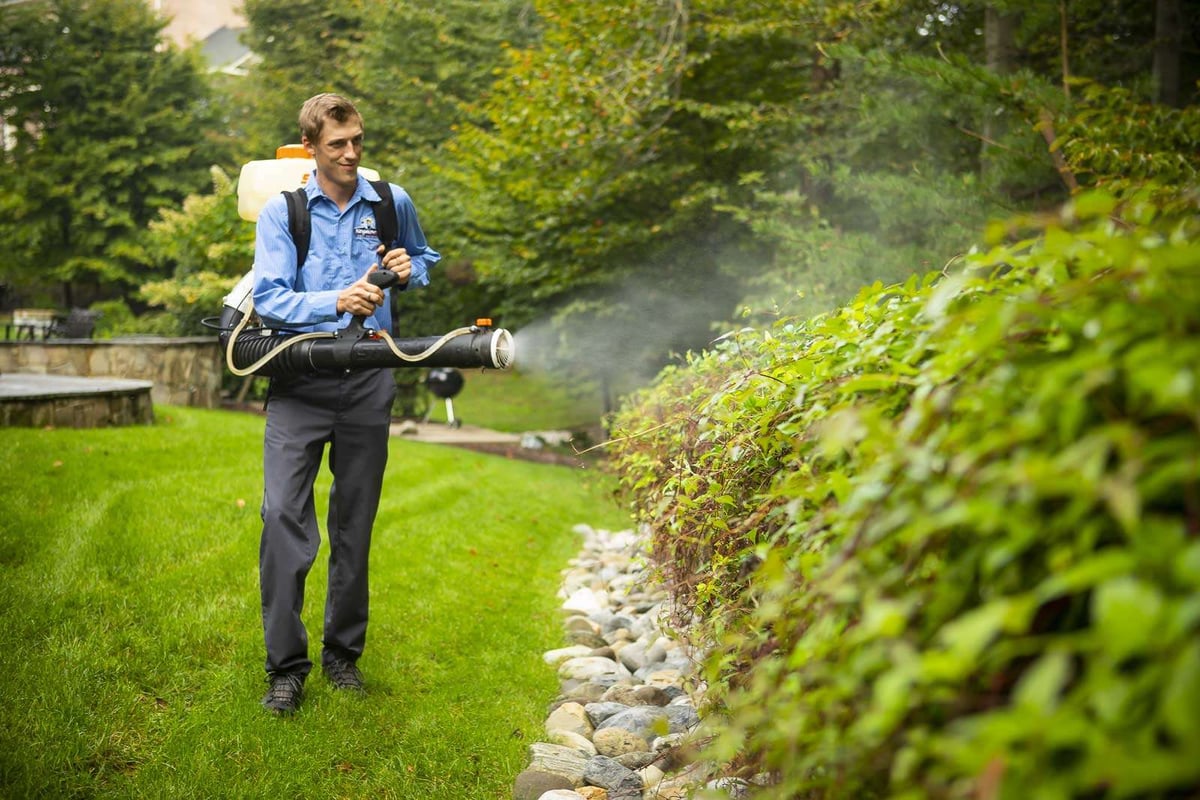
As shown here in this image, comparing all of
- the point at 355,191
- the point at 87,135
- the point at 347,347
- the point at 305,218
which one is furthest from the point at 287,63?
the point at 347,347

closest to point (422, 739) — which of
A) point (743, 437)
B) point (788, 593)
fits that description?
point (743, 437)

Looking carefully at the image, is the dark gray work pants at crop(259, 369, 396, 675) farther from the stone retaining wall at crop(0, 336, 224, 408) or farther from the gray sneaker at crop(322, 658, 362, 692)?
the stone retaining wall at crop(0, 336, 224, 408)

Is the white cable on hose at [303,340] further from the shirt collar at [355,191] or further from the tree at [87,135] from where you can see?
the tree at [87,135]

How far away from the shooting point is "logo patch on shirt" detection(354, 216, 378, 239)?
3.60 metres

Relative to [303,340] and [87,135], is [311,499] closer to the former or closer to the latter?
[303,340]

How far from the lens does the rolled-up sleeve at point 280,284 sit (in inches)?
132

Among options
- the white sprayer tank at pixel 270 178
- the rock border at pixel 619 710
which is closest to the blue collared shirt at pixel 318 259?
the white sprayer tank at pixel 270 178

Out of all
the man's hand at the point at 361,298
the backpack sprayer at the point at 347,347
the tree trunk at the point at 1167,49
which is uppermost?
the tree trunk at the point at 1167,49

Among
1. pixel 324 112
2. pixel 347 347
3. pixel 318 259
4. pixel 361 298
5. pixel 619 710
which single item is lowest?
pixel 619 710

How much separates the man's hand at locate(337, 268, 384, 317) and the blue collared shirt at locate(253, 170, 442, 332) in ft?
0.19

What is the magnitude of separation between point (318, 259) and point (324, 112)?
53 cm

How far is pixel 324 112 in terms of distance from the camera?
11.0 feet

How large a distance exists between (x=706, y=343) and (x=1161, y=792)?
10.4 metres

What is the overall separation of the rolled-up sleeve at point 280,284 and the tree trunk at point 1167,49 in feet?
22.6
